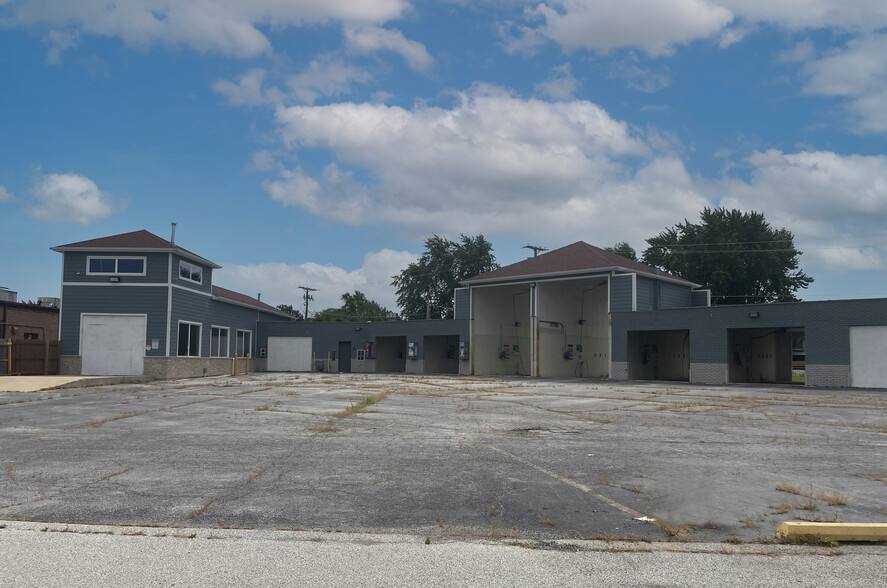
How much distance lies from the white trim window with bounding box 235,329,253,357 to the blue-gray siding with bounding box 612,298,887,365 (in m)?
23.7

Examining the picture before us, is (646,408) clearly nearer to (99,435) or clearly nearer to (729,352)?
(99,435)

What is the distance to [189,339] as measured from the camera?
3794 cm

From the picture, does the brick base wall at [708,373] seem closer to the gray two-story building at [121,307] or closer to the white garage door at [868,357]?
the white garage door at [868,357]

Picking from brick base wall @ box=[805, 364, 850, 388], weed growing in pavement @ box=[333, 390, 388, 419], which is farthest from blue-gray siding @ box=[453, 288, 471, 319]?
weed growing in pavement @ box=[333, 390, 388, 419]

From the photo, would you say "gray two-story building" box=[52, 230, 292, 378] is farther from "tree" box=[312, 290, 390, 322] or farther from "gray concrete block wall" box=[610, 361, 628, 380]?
"tree" box=[312, 290, 390, 322]

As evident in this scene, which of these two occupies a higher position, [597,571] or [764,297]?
[764,297]

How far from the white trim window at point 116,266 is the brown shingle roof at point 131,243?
62 cm

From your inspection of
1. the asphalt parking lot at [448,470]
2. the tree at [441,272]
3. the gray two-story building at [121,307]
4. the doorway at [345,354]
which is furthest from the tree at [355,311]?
the asphalt parking lot at [448,470]

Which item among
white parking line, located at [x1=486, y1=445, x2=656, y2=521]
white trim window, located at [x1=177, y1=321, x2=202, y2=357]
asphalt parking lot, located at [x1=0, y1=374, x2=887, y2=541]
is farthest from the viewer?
white trim window, located at [x1=177, y1=321, x2=202, y2=357]

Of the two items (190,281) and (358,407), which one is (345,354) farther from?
(358,407)

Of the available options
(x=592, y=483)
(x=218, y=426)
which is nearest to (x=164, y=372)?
(x=218, y=426)

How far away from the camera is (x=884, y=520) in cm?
660

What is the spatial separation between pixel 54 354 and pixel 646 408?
28662mm

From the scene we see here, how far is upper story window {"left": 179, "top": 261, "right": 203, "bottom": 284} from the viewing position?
3672cm
